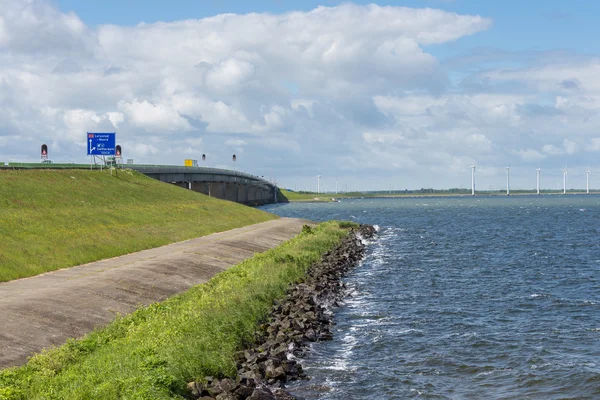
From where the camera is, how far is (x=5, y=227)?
1756 inches

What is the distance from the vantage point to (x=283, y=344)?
2423cm

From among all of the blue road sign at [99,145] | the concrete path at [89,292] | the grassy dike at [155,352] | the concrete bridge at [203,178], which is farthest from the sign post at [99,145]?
the grassy dike at [155,352]

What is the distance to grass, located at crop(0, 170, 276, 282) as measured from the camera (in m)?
40.6

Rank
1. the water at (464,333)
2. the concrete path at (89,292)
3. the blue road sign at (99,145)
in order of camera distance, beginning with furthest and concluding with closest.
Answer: the blue road sign at (99,145)
the concrete path at (89,292)
the water at (464,333)

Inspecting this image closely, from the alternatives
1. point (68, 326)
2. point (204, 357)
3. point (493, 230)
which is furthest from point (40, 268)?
point (493, 230)

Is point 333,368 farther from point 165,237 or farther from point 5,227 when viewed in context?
point 165,237

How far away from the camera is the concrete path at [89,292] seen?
22078 millimetres

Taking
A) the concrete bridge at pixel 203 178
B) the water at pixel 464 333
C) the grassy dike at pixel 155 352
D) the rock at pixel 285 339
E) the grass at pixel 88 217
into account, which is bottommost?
the water at pixel 464 333

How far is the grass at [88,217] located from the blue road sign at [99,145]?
383 cm

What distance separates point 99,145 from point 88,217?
4033cm

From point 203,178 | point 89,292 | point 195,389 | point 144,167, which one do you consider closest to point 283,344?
point 195,389

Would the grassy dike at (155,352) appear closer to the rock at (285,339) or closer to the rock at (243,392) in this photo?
the rock at (285,339)

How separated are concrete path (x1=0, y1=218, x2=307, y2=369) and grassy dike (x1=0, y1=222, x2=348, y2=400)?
128cm

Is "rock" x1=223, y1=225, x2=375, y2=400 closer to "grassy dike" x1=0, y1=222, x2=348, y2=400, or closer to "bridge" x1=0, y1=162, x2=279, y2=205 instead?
"grassy dike" x1=0, y1=222, x2=348, y2=400
